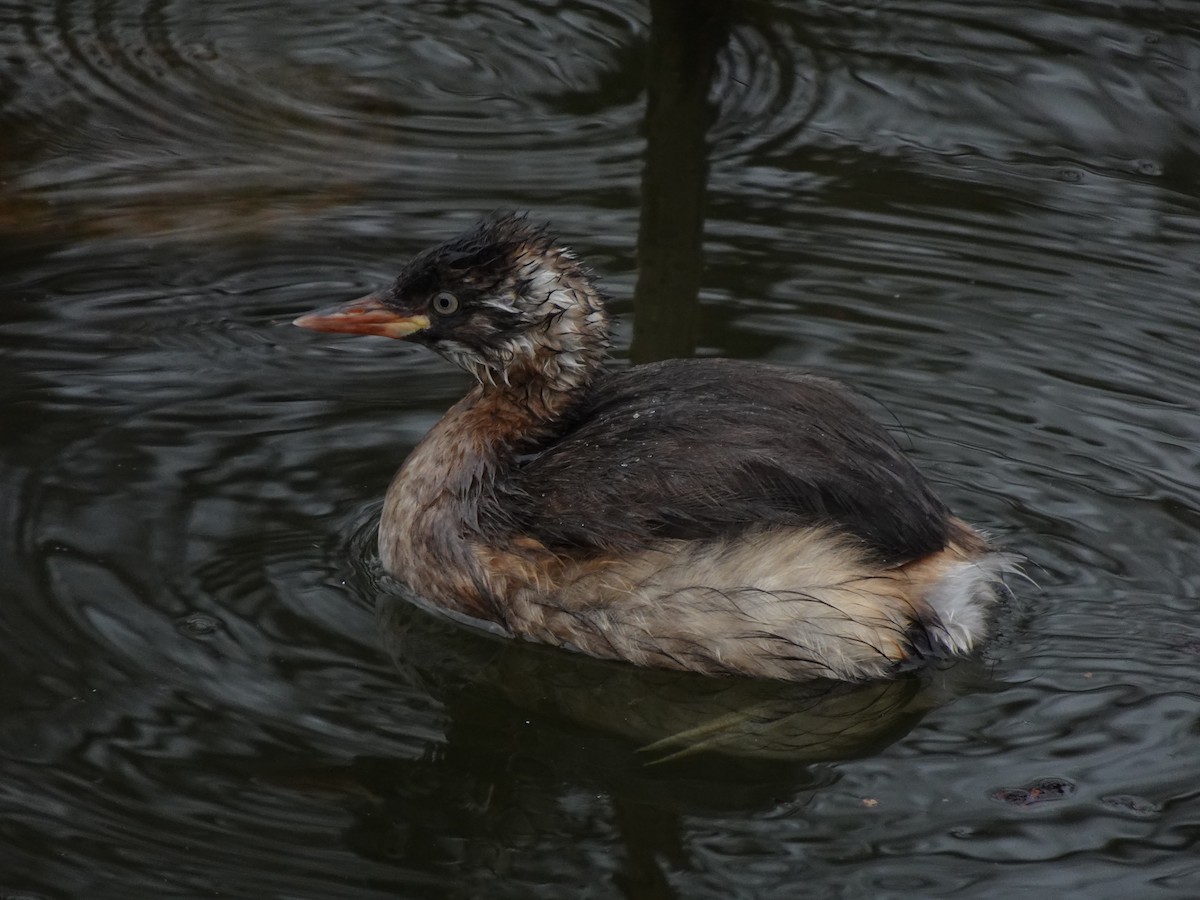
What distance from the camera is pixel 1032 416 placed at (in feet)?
19.6

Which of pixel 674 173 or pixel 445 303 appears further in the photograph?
pixel 674 173

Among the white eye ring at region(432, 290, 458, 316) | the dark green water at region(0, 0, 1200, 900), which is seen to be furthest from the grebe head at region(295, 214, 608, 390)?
the dark green water at region(0, 0, 1200, 900)

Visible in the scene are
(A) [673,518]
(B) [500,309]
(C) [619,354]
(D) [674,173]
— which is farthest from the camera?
(D) [674,173]

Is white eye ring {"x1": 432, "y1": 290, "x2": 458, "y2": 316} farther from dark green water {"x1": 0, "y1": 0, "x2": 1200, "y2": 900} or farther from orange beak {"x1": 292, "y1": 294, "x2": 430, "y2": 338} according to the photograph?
dark green water {"x1": 0, "y1": 0, "x2": 1200, "y2": 900}

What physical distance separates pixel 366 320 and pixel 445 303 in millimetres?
233

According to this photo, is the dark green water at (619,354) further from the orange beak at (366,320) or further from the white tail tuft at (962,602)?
the orange beak at (366,320)

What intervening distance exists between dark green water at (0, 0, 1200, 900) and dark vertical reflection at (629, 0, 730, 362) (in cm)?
3

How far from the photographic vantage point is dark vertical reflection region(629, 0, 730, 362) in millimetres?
6516

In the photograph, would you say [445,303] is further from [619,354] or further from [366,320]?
[619,354]

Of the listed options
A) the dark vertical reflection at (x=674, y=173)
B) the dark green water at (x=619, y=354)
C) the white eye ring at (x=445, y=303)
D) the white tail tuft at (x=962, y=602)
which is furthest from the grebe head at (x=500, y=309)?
the white tail tuft at (x=962, y=602)

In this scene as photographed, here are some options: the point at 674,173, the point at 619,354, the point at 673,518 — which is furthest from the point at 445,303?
the point at 674,173

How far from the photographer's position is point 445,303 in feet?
17.4

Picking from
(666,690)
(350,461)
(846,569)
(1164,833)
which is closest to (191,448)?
(350,461)

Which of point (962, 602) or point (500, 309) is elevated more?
point (500, 309)
